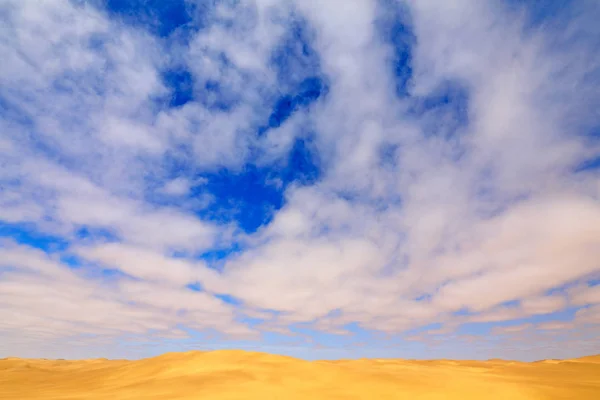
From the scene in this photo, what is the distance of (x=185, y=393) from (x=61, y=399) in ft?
9.02

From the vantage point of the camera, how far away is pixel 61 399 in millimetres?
6660

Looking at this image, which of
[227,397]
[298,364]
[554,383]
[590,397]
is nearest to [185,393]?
[227,397]

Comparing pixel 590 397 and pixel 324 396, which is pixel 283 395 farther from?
pixel 590 397

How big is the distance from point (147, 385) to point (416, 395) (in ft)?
20.0

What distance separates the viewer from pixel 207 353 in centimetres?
1089

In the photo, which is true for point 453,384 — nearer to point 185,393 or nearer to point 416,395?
point 416,395

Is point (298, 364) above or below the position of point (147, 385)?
above

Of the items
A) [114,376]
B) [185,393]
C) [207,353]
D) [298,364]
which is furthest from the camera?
[207,353]

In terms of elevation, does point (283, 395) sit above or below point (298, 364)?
below

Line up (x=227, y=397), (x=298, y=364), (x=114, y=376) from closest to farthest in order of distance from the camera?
(x=227, y=397) → (x=298, y=364) → (x=114, y=376)

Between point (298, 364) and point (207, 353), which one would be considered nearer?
point (298, 364)

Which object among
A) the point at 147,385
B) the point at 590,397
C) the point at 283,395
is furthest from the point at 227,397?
the point at 590,397

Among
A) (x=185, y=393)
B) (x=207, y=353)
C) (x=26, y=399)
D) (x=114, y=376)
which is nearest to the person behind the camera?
(x=185, y=393)

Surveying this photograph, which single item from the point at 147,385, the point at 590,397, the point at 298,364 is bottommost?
the point at 590,397
